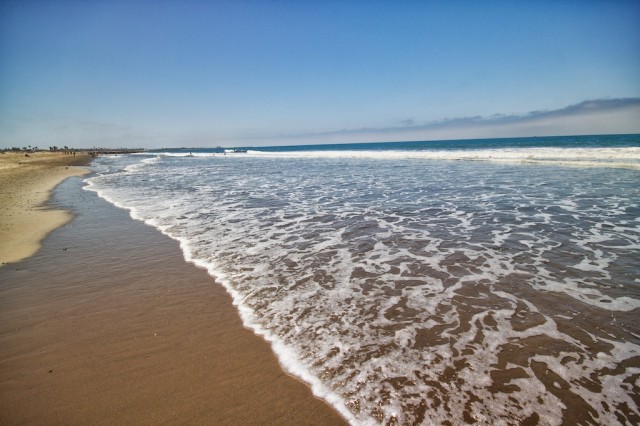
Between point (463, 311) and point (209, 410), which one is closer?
point (209, 410)

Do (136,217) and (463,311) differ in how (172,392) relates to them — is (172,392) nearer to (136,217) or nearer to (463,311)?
(463,311)

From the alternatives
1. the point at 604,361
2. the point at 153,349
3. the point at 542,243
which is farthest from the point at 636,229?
the point at 153,349

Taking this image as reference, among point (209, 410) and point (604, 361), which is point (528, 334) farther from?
point (209, 410)

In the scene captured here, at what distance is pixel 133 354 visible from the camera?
369cm

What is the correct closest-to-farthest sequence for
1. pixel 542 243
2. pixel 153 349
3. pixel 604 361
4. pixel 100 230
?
pixel 604 361
pixel 153 349
pixel 542 243
pixel 100 230

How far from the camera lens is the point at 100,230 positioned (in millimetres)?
9312

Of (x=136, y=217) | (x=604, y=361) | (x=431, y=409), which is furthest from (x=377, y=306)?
(x=136, y=217)

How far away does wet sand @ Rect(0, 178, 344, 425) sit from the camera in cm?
290

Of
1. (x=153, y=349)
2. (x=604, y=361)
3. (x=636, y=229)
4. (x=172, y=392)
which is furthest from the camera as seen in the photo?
(x=636, y=229)

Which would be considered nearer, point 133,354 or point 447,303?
point 133,354

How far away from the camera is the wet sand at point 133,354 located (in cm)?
290

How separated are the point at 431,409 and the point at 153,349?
10.6 feet

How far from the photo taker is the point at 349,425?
107 inches

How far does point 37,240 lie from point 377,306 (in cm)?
937
